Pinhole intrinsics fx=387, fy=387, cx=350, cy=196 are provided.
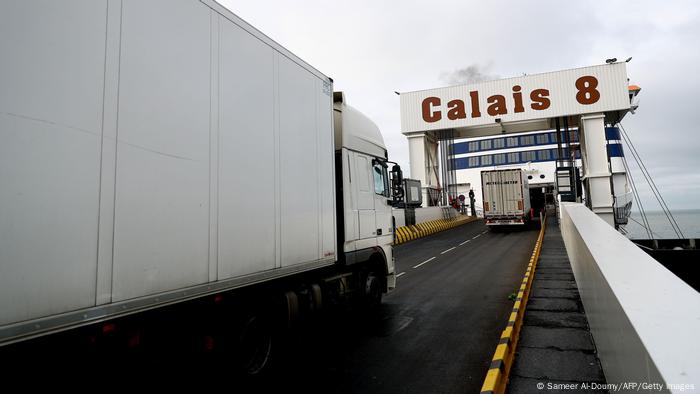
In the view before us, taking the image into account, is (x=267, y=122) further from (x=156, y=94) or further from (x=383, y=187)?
(x=383, y=187)

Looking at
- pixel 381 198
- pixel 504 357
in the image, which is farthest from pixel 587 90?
pixel 504 357

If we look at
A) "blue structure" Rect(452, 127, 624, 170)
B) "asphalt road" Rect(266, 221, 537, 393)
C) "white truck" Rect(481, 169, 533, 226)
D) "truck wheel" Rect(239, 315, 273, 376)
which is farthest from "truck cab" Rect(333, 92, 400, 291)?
A: "blue structure" Rect(452, 127, 624, 170)

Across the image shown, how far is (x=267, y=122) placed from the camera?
174 inches

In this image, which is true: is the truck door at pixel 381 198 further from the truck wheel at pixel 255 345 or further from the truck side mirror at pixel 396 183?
the truck wheel at pixel 255 345

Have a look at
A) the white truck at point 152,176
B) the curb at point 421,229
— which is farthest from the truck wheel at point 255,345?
the curb at point 421,229

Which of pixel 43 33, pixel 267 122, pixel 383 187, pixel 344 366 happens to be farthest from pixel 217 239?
pixel 383 187

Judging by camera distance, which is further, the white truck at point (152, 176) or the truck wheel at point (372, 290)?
the truck wheel at point (372, 290)

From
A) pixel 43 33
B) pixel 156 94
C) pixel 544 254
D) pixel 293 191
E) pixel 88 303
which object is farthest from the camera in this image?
pixel 544 254

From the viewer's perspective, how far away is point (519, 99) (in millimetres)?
28969

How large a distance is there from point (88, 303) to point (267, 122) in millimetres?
2550

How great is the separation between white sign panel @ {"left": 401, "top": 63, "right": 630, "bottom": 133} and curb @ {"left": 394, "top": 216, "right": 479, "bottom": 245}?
791cm

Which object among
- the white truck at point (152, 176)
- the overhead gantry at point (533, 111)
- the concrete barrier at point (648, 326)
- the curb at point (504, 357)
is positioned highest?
the overhead gantry at point (533, 111)

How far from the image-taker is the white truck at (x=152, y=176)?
229 cm

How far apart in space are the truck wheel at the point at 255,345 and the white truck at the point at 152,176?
2cm
